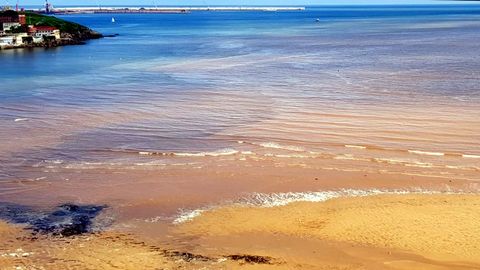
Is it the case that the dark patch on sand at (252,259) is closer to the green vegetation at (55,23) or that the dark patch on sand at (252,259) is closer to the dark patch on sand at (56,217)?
the dark patch on sand at (56,217)

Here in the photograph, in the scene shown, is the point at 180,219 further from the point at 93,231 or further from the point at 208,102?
the point at 208,102

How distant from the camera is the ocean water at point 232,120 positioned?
54.3 ft

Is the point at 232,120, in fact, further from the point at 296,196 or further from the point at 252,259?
the point at 252,259

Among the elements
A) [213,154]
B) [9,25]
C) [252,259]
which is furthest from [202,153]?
[9,25]

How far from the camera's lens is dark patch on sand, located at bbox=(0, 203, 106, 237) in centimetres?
1217

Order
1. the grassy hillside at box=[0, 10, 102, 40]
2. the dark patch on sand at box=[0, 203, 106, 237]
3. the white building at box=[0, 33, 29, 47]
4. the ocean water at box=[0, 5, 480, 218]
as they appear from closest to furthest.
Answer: the dark patch on sand at box=[0, 203, 106, 237]
the ocean water at box=[0, 5, 480, 218]
the white building at box=[0, 33, 29, 47]
the grassy hillside at box=[0, 10, 102, 40]

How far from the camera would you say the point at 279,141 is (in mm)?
19141

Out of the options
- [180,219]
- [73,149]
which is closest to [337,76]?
[73,149]

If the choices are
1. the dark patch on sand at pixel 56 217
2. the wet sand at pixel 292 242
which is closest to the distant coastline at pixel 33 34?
the dark patch on sand at pixel 56 217

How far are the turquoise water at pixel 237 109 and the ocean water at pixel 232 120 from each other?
0.06 meters

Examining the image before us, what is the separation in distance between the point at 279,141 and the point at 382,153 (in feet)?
11.1

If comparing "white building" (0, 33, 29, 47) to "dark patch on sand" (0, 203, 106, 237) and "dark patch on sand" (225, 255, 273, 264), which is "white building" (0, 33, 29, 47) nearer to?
"dark patch on sand" (0, 203, 106, 237)

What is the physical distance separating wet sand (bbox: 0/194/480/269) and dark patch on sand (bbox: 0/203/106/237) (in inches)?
14.8

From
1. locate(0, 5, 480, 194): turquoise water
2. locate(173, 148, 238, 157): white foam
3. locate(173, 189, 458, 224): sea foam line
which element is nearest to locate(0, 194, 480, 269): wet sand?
locate(173, 189, 458, 224): sea foam line
